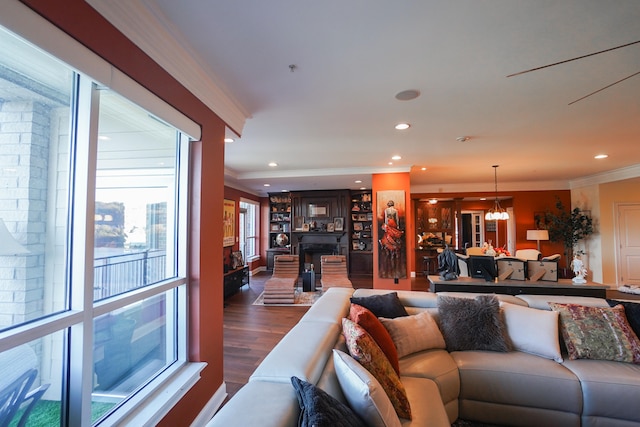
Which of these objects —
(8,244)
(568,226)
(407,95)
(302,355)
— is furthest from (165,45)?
(568,226)

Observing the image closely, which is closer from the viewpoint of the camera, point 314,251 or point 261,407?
point 261,407

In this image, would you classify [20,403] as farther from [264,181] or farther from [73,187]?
[264,181]

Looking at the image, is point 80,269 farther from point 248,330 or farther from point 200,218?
point 248,330

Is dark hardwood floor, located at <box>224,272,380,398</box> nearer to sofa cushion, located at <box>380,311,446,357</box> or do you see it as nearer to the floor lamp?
sofa cushion, located at <box>380,311,446,357</box>

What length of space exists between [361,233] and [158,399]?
6392 mm

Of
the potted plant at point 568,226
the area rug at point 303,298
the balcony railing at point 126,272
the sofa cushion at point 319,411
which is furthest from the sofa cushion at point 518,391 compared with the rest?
the potted plant at point 568,226

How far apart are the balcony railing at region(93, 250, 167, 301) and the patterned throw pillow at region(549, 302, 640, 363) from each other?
302 cm

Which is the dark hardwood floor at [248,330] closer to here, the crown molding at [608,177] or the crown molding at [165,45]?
the crown molding at [165,45]

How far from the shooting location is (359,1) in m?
1.27

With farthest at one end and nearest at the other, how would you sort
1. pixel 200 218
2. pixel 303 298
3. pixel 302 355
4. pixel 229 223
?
pixel 229 223, pixel 303 298, pixel 200 218, pixel 302 355

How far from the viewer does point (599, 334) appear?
198 cm

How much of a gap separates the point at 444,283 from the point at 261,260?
5.95m

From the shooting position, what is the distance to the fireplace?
291 inches

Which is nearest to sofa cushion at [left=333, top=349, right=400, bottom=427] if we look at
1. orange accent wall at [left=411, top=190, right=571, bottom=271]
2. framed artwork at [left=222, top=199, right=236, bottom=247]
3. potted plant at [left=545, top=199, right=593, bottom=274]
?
framed artwork at [left=222, top=199, right=236, bottom=247]
